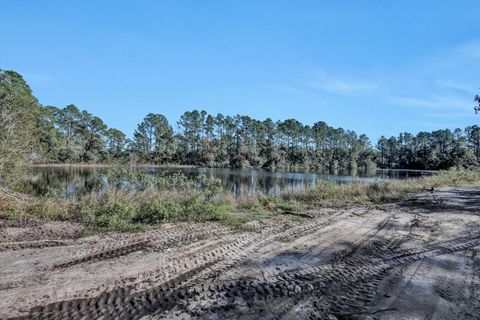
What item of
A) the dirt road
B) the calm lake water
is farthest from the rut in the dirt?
the calm lake water

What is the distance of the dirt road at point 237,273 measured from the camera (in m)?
2.91

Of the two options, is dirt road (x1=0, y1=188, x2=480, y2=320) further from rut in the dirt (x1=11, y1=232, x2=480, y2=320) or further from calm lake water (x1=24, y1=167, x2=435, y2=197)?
calm lake water (x1=24, y1=167, x2=435, y2=197)

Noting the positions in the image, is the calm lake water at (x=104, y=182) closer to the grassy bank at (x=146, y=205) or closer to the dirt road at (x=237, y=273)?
the grassy bank at (x=146, y=205)

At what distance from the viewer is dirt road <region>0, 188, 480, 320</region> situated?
2910 mm

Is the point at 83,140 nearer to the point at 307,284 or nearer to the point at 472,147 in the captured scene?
the point at 307,284

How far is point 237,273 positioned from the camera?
3836 mm

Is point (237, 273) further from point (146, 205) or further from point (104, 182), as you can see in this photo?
point (104, 182)

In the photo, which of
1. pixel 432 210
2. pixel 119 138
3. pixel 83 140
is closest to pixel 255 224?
pixel 432 210

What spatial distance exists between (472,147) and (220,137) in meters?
83.3

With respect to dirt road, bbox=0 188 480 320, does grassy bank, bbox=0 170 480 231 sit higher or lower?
higher

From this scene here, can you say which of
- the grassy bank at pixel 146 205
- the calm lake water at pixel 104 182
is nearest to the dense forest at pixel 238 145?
the calm lake water at pixel 104 182

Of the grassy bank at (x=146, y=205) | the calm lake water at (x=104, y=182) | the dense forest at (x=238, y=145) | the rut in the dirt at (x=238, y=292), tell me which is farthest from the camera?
the dense forest at (x=238, y=145)

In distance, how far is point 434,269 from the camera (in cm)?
420

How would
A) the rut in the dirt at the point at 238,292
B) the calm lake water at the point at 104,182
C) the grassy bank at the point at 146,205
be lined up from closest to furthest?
the rut in the dirt at the point at 238,292 < the grassy bank at the point at 146,205 < the calm lake water at the point at 104,182
